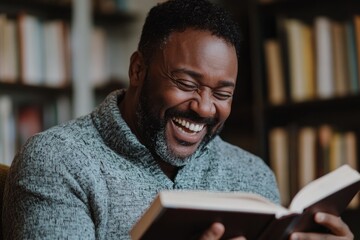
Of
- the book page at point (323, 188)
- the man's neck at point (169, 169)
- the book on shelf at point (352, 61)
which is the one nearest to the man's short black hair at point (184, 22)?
the man's neck at point (169, 169)

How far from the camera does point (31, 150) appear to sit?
1333mm

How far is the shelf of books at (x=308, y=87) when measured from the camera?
254 centimetres

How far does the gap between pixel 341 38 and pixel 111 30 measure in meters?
1.20

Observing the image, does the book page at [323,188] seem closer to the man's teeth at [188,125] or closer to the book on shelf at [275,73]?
the man's teeth at [188,125]

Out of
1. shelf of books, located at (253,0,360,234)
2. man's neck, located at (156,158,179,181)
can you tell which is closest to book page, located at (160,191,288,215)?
man's neck, located at (156,158,179,181)

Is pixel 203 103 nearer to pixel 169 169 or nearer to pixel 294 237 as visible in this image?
pixel 169 169

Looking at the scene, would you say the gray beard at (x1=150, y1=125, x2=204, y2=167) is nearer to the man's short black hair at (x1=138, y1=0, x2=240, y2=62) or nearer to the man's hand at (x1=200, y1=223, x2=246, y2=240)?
the man's short black hair at (x1=138, y1=0, x2=240, y2=62)

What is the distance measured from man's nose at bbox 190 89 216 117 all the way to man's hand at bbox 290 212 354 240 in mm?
306

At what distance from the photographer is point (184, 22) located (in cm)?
142

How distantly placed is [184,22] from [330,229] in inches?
20.1

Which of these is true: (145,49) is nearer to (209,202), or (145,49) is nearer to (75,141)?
(75,141)

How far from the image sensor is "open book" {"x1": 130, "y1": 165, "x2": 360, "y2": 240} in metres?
1.06

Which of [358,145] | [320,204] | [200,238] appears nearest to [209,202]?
[200,238]

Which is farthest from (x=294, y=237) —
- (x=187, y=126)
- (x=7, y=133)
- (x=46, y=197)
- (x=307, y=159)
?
(x=7, y=133)
